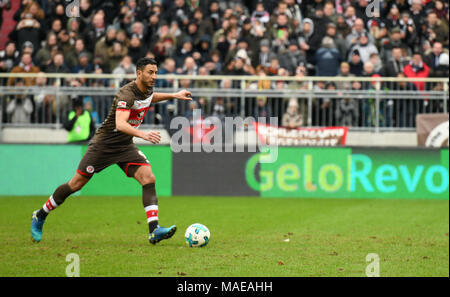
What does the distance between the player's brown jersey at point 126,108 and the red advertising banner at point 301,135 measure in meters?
8.09

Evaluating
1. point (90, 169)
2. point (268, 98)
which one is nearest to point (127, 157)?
point (90, 169)

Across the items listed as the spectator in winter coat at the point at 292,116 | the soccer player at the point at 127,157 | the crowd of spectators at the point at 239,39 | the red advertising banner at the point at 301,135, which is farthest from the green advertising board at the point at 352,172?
the soccer player at the point at 127,157

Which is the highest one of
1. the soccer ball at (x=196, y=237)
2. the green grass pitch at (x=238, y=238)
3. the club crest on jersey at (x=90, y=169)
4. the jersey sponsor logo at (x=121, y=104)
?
the jersey sponsor logo at (x=121, y=104)

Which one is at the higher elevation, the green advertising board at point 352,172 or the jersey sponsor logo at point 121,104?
the jersey sponsor logo at point 121,104

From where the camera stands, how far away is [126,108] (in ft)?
32.3

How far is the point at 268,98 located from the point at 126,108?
29.7ft

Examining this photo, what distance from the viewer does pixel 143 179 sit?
34.5ft

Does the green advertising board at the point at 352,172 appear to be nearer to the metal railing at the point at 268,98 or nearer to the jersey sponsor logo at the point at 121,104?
the metal railing at the point at 268,98

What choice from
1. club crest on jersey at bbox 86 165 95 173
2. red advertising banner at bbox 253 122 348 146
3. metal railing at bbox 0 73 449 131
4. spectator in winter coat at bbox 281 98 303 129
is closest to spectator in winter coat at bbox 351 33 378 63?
metal railing at bbox 0 73 449 131

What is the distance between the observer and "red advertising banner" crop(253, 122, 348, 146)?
18.5 metres

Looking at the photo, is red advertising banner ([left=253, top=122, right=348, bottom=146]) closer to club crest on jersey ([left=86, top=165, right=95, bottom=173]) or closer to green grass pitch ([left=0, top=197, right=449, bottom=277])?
green grass pitch ([left=0, top=197, right=449, bottom=277])

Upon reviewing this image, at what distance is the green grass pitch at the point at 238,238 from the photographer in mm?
8781

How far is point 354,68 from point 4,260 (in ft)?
38.9
